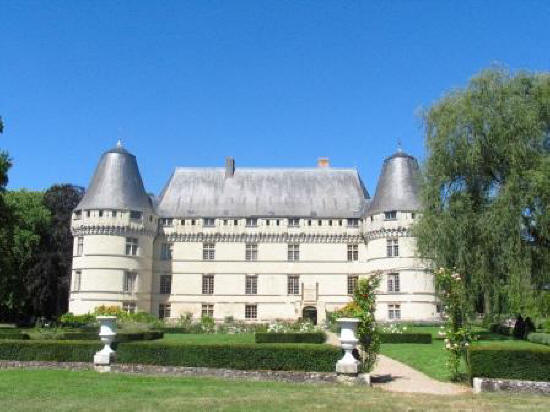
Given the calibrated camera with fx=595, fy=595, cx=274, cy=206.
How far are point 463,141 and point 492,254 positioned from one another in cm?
421

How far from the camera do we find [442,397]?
11.0m

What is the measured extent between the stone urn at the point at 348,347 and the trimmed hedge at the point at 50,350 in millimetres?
6425

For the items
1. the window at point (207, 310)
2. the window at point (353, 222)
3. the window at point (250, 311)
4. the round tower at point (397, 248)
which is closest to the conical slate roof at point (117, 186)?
the window at point (207, 310)

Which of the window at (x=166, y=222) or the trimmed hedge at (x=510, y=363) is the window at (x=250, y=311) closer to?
the window at (x=166, y=222)

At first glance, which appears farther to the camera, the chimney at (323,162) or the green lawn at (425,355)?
the chimney at (323,162)

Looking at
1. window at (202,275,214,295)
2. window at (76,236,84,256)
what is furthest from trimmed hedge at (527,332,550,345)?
window at (76,236,84,256)

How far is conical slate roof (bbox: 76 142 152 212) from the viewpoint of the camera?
37.2 m

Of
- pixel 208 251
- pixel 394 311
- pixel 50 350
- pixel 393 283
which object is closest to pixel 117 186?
pixel 208 251

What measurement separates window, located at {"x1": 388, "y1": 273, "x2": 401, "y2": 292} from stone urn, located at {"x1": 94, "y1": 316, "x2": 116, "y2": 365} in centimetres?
2381

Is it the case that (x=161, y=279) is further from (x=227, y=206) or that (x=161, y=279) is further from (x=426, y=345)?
(x=426, y=345)

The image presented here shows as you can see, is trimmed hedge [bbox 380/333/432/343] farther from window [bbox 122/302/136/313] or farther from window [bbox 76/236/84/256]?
window [bbox 76/236/84/256]

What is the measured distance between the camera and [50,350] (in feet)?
51.4

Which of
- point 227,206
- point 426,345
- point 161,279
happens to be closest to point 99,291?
point 161,279

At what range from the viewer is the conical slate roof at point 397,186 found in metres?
36.8
